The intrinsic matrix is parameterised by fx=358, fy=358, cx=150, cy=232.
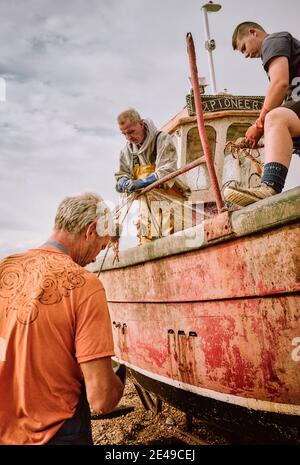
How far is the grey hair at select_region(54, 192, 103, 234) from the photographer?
1.84 metres

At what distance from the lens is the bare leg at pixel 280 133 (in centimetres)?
208

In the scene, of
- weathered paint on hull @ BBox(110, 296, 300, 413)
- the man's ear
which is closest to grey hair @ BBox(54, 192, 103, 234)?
the man's ear

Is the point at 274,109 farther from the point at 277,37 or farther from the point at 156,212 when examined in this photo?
the point at 156,212

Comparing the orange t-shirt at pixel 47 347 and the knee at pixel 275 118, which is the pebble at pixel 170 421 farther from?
the knee at pixel 275 118

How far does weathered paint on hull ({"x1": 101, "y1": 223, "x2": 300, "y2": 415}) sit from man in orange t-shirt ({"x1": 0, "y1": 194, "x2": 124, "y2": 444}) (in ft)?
2.57

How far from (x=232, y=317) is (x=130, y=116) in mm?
2566

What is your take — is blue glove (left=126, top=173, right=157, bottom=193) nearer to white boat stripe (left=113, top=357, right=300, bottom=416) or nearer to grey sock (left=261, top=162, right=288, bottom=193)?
grey sock (left=261, top=162, right=288, bottom=193)

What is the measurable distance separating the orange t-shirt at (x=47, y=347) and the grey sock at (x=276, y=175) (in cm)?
117

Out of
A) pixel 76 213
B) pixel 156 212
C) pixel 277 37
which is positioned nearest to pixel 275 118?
pixel 277 37

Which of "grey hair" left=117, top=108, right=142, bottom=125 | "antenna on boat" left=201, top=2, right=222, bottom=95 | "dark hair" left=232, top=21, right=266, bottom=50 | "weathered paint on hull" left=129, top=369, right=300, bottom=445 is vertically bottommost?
"weathered paint on hull" left=129, top=369, right=300, bottom=445

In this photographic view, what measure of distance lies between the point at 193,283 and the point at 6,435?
1.34 metres

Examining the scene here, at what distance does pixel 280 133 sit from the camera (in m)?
2.10

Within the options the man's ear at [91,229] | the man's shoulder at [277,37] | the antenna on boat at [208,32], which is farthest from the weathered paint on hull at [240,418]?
the antenna on boat at [208,32]
